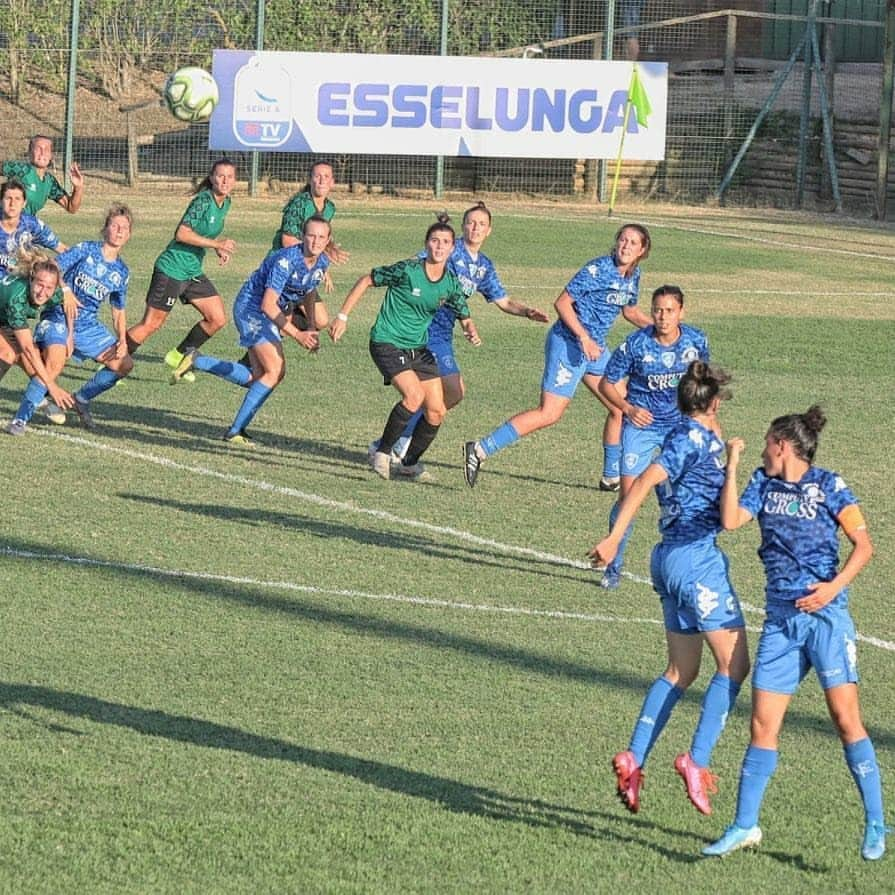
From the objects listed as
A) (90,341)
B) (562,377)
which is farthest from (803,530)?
(90,341)

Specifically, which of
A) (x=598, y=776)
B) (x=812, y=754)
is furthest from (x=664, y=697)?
(x=812, y=754)

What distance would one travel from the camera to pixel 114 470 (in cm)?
1372

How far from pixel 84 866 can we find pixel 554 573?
16.6 ft

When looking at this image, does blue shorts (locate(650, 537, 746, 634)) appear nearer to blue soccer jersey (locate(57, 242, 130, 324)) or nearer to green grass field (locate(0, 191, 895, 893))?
green grass field (locate(0, 191, 895, 893))

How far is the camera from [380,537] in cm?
1202

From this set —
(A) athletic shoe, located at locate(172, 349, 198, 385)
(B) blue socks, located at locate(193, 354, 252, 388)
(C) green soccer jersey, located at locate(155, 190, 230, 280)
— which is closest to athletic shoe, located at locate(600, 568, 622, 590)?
(B) blue socks, located at locate(193, 354, 252, 388)

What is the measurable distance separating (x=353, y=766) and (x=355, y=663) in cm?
149

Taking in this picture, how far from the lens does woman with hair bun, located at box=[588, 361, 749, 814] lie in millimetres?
7227

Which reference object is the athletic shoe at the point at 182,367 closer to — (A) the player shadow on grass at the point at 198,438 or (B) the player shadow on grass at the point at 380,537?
(A) the player shadow on grass at the point at 198,438

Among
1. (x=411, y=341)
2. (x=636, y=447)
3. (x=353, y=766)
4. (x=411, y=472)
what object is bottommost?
(x=353, y=766)

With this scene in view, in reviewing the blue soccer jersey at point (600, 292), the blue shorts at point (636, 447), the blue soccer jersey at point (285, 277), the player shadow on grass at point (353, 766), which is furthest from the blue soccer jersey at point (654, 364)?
the blue soccer jersey at point (285, 277)

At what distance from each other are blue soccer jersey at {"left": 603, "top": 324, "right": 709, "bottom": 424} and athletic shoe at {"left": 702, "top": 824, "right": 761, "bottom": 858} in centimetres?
420

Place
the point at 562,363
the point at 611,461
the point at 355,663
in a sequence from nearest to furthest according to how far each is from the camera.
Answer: the point at 355,663 → the point at 562,363 → the point at 611,461

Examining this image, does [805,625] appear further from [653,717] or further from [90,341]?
[90,341]
